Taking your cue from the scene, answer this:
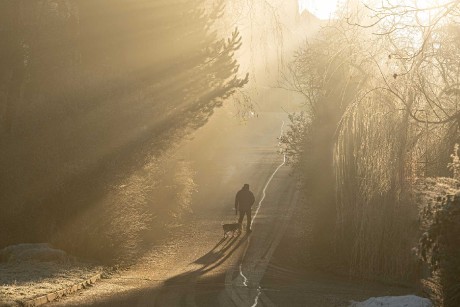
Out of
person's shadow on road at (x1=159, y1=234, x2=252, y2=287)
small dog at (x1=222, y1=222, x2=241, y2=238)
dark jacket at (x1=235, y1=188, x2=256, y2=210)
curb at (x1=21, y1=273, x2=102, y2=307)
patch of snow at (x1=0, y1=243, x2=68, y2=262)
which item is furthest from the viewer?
dark jacket at (x1=235, y1=188, x2=256, y2=210)

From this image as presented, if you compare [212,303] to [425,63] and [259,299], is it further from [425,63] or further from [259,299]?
[425,63]

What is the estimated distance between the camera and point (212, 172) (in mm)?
61750

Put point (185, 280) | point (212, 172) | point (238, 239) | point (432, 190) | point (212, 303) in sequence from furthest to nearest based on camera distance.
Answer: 1. point (212, 172)
2. point (238, 239)
3. point (185, 280)
4. point (212, 303)
5. point (432, 190)

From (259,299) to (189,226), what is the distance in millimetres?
21170

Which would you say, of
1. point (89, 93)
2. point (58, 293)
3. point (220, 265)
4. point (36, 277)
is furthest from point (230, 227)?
point (58, 293)

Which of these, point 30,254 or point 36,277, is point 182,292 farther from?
point 30,254

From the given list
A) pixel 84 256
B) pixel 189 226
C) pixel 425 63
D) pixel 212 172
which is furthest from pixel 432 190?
pixel 212 172

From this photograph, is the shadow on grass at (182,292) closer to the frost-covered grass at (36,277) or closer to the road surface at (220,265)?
the road surface at (220,265)

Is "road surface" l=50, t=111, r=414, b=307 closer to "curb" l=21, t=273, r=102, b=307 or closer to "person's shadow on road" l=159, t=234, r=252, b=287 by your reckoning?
"person's shadow on road" l=159, t=234, r=252, b=287

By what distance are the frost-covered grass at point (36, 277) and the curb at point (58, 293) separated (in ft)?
0.27

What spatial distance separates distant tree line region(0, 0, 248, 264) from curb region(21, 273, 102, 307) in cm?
451

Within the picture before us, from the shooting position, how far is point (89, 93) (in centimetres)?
2541

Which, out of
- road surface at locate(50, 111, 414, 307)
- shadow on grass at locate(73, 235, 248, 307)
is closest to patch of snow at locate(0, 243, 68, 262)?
road surface at locate(50, 111, 414, 307)

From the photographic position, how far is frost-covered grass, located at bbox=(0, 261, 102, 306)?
14852mm
